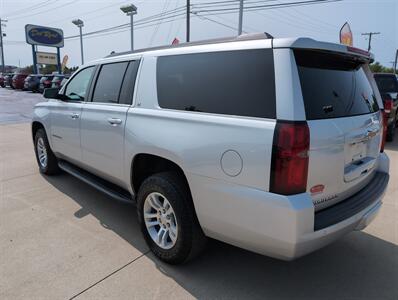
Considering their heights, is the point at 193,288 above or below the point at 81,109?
below

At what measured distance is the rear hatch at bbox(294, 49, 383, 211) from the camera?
218 cm

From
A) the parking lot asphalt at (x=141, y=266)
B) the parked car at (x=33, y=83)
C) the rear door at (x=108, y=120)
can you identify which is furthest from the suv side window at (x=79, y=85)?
the parked car at (x=33, y=83)

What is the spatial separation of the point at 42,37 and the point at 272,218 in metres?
45.8

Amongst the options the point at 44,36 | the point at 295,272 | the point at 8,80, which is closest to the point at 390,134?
the point at 295,272

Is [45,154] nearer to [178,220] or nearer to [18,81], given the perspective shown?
[178,220]

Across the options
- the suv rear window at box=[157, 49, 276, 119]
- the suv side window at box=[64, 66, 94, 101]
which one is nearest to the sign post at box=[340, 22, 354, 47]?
the suv side window at box=[64, 66, 94, 101]

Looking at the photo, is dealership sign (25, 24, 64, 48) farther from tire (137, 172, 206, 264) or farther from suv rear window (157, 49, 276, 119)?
tire (137, 172, 206, 264)

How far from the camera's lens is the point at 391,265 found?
2984 millimetres

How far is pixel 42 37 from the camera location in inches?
1598

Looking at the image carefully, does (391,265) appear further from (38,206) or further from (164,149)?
(38,206)

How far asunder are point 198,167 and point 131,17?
36.6 meters

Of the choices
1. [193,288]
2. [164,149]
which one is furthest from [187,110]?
[193,288]

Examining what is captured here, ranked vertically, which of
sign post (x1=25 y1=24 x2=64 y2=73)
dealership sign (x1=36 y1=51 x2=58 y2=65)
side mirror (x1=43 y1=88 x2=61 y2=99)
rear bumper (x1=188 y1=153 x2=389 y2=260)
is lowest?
rear bumper (x1=188 y1=153 x2=389 y2=260)

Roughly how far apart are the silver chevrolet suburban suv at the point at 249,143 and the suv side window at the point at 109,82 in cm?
7
